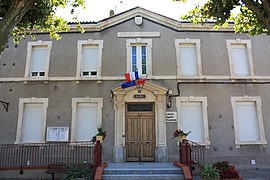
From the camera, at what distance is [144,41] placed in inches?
483

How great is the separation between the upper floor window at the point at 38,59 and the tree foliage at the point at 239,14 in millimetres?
6909

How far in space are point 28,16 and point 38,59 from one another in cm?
447

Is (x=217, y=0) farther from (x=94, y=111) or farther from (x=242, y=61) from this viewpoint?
(x=94, y=111)

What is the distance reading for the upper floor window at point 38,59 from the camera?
1207 cm

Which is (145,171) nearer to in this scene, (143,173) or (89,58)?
(143,173)

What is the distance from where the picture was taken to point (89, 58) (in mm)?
12312

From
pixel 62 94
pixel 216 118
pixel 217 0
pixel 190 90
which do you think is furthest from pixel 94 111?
pixel 217 0

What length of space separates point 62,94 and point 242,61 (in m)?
8.74

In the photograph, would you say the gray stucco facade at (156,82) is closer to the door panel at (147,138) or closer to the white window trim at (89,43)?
the white window trim at (89,43)

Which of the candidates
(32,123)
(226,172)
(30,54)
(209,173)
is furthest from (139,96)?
(30,54)

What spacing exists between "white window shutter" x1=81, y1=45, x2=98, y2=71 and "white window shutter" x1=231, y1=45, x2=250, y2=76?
262 inches

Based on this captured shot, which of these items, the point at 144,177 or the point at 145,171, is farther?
the point at 145,171

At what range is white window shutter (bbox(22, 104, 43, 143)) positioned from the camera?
1132 centimetres

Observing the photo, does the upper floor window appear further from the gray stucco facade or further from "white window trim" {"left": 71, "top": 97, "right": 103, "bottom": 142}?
"white window trim" {"left": 71, "top": 97, "right": 103, "bottom": 142}
